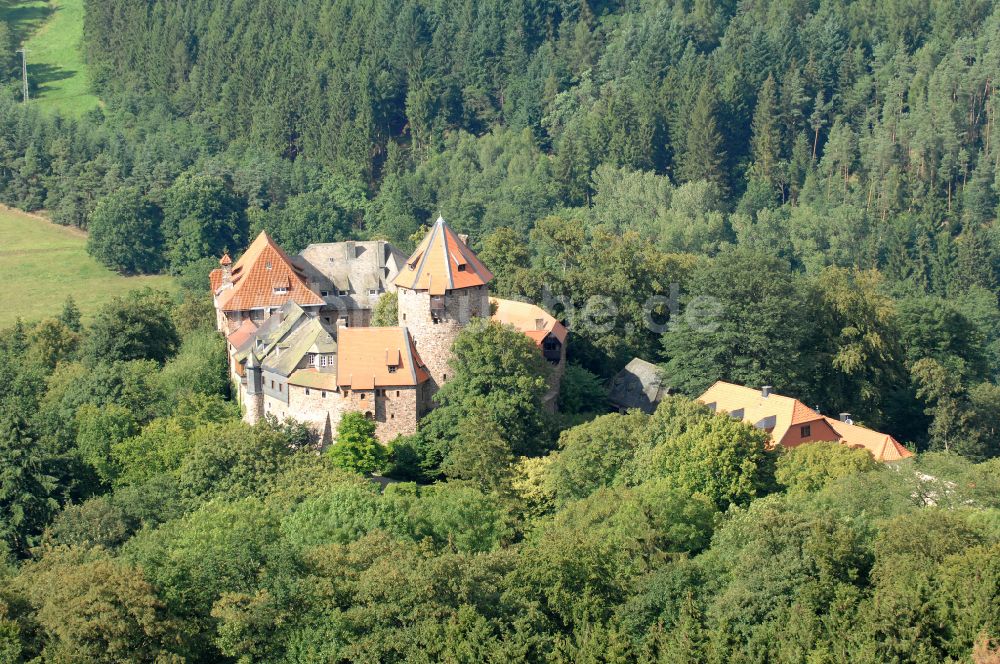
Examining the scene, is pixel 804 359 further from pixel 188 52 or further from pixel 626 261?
pixel 188 52

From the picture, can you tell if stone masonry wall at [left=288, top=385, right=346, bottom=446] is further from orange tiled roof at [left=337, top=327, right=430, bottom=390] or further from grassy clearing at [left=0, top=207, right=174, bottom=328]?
grassy clearing at [left=0, top=207, right=174, bottom=328]

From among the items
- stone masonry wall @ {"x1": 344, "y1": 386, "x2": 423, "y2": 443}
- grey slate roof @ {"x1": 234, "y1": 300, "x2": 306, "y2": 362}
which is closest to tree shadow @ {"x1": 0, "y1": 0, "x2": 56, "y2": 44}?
grey slate roof @ {"x1": 234, "y1": 300, "x2": 306, "y2": 362}

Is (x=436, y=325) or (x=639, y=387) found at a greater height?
(x=436, y=325)

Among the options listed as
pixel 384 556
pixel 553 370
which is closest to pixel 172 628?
pixel 384 556

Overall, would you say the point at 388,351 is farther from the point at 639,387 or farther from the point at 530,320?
the point at 639,387

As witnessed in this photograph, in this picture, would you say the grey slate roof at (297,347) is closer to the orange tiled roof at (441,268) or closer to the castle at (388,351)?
the castle at (388,351)

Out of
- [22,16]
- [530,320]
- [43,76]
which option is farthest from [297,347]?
[22,16]
